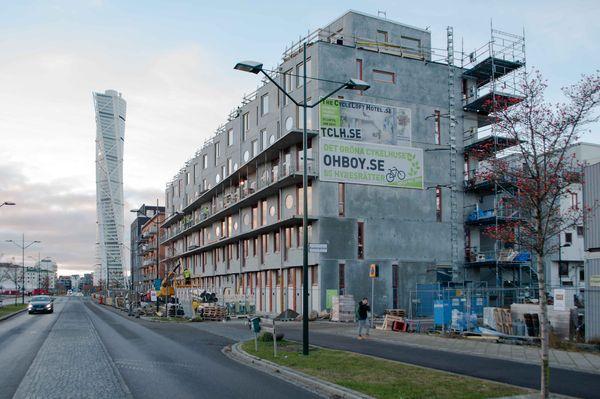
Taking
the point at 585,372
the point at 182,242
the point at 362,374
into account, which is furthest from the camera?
the point at 182,242

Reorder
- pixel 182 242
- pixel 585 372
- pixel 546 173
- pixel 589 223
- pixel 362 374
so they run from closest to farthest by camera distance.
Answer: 1. pixel 546 173
2. pixel 362 374
3. pixel 585 372
4. pixel 589 223
5. pixel 182 242

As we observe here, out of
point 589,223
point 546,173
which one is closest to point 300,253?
point 589,223

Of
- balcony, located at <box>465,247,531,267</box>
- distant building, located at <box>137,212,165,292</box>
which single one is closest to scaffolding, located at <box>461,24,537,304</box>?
balcony, located at <box>465,247,531,267</box>

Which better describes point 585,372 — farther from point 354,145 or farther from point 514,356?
point 354,145

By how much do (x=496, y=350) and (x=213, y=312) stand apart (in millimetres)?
25390

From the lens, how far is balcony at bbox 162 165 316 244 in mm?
45094

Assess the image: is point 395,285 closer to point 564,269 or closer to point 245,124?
point 245,124

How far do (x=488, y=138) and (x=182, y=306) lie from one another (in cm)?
2697

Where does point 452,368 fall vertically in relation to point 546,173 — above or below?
below

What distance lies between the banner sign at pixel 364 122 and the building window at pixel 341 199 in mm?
3480

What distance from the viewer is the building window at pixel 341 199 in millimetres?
43375

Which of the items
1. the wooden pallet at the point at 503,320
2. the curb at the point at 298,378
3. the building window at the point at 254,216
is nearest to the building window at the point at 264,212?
the building window at the point at 254,216

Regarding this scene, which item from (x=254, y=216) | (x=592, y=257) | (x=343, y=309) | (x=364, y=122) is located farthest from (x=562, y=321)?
(x=254, y=216)

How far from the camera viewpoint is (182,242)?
88875 mm
